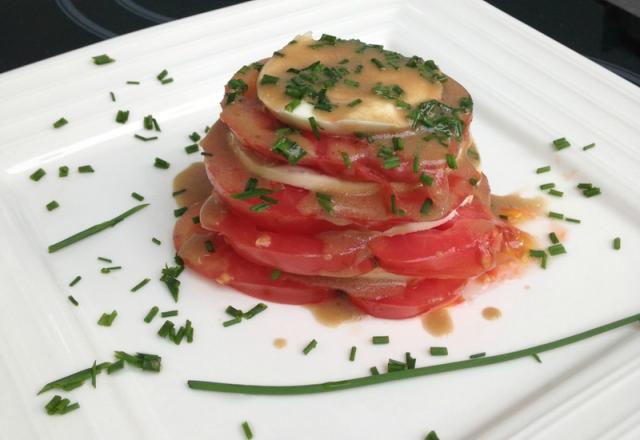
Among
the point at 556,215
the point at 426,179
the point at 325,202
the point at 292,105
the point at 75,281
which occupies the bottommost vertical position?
the point at 75,281

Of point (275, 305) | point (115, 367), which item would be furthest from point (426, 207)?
point (115, 367)

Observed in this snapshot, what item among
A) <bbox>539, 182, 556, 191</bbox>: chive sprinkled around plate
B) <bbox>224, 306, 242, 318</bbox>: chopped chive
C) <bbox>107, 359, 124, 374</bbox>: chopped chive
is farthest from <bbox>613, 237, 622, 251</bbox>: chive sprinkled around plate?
<bbox>107, 359, 124, 374</bbox>: chopped chive

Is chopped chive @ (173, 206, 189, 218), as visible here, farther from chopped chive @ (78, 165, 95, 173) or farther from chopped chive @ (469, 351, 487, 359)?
chopped chive @ (469, 351, 487, 359)

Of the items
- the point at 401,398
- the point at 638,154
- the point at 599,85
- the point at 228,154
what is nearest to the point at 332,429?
the point at 401,398

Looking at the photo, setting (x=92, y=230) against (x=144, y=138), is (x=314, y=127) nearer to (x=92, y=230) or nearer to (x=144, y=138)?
(x=92, y=230)

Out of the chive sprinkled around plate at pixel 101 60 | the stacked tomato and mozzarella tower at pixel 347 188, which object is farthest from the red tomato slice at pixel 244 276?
the chive sprinkled around plate at pixel 101 60

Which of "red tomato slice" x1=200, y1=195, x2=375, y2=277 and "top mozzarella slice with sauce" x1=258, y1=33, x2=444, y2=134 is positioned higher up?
"top mozzarella slice with sauce" x1=258, y1=33, x2=444, y2=134

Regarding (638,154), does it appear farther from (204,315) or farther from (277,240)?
(204,315)
